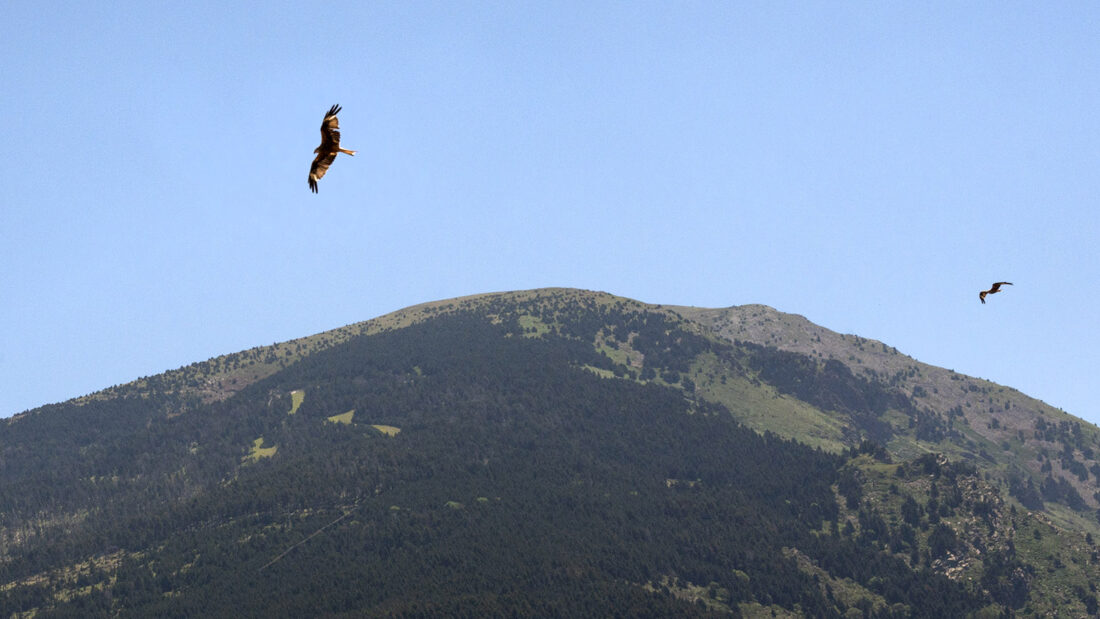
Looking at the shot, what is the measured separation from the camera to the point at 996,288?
70.3m

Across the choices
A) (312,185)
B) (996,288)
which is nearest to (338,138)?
(312,185)

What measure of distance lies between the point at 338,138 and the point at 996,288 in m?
42.2

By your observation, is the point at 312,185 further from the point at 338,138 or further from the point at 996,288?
the point at 996,288

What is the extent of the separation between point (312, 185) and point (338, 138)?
93.8 inches

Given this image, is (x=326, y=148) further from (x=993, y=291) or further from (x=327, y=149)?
(x=993, y=291)

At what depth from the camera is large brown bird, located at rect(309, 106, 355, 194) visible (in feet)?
157

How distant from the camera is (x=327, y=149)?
4822 centimetres

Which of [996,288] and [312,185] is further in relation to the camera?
[996,288]

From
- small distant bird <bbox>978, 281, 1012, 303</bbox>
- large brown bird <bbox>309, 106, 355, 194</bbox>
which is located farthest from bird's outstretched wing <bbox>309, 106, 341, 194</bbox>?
small distant bird <bbox>978, 281, 1012, 303</bbox>

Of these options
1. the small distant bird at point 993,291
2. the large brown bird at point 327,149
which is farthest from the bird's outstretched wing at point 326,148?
the small distant bird at point 993,291

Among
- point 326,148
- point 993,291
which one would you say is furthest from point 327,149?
point 993,291

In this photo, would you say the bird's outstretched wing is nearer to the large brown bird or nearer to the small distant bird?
the large brown bird

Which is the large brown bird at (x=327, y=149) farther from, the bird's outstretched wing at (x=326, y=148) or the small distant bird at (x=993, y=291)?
the small distant bird at (x=993, y=291)

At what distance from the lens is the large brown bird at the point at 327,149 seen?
47719mm
